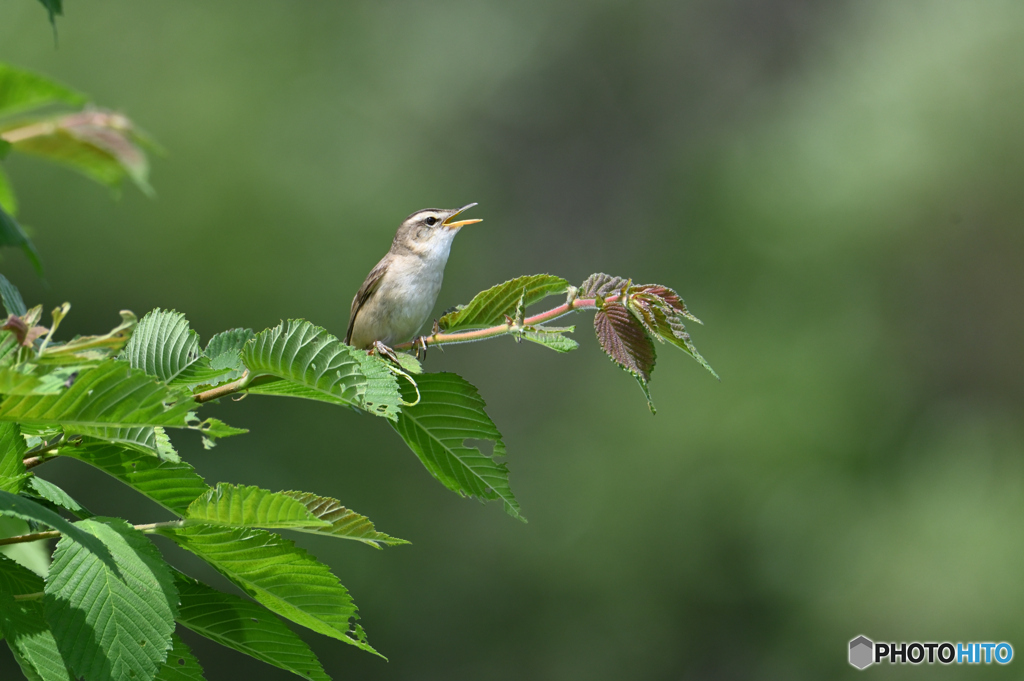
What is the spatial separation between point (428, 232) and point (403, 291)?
0.55m

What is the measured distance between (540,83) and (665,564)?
15671 millimetres

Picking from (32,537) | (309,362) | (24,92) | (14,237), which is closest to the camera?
(24,92)

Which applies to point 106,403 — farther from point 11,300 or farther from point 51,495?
point 11,300

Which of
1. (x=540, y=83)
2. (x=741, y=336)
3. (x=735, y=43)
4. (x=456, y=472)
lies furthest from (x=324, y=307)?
(x=456, y=472)

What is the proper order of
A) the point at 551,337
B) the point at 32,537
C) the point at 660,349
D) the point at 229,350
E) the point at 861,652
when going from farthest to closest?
the point at 660,349 < the point at 861,652 < the point at 551,337 < the point at 229,350 < the point at 32,537

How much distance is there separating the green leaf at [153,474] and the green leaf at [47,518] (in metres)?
0.18

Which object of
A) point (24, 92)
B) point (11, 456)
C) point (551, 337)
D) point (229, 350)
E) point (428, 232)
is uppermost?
point (428, 232)

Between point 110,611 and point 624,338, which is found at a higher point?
point 624,338

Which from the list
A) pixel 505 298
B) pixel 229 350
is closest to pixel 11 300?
pixel 229 350

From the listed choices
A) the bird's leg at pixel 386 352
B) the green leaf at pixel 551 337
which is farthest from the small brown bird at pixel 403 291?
the green leaf at pixel 551 337

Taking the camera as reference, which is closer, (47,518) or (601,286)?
(47,518)

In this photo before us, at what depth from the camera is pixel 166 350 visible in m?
1.68

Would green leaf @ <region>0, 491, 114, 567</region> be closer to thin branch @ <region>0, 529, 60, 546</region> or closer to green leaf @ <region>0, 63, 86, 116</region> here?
thin branch @ <region>0, 529, 60, 546</region>

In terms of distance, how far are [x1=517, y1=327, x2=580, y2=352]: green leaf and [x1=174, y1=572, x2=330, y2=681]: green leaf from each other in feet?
2.31
